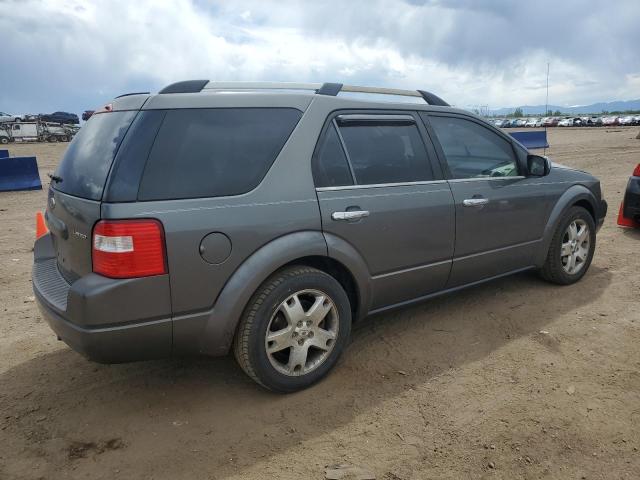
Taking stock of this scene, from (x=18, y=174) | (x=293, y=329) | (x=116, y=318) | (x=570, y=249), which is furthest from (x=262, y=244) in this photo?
(x=18, y=174)

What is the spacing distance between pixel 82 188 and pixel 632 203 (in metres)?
6.59

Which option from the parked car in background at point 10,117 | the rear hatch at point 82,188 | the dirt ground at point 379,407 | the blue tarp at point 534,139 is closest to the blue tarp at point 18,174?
the dirt ground at point 379,407

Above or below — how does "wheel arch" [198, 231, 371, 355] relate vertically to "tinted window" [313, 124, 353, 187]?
below

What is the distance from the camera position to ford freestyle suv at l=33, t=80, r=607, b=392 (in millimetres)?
2582

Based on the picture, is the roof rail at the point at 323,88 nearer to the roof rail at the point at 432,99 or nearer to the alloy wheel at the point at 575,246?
the roof rail at the point at 432,99

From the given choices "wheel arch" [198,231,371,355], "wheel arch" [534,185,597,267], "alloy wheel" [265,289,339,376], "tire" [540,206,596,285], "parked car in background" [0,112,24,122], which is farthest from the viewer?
"parked car in background" [0,112,24,122]

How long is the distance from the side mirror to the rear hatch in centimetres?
330

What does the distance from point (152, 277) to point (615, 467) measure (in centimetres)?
245

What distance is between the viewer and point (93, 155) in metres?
2.84

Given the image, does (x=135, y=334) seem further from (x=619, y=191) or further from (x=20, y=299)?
(x=619, y=191)

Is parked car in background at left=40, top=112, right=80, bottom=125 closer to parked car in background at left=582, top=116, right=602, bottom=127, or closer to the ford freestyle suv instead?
the ford freestyle suv

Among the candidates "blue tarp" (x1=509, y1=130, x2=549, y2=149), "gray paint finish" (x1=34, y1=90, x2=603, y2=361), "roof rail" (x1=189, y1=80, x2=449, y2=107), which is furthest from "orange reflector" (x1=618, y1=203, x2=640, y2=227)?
"blue tarp" (x1=509, y1=130, x2=549, y2=149)

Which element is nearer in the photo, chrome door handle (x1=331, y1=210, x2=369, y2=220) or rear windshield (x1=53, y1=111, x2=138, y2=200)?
rear windshield (x1=53, y1=111, x2=138, y2=200)

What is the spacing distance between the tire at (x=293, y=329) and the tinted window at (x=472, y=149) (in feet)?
4.91
